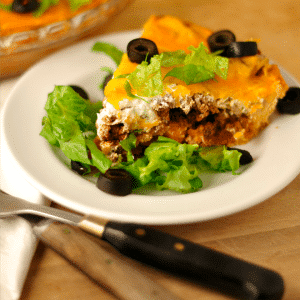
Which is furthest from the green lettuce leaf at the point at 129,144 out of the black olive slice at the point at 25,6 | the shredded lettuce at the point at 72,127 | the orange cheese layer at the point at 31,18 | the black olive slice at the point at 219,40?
the black olive slice at the point at 25,6

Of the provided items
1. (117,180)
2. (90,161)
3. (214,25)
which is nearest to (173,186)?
(117,180)

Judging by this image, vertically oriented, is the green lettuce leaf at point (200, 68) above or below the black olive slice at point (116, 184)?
above

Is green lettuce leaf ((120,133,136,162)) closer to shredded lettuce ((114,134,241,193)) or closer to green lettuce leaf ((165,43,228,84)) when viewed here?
shredded lettuce ((114,134,241,193))

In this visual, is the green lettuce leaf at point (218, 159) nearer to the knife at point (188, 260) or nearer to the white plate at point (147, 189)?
the white plate at point (147, 189)

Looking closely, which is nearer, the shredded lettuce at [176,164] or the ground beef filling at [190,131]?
the shredded lettuce at [176,164]

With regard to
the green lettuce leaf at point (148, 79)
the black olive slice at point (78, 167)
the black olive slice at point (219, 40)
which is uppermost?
the black olive slice at point (219, 40)

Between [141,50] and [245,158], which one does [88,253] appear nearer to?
[245,158]

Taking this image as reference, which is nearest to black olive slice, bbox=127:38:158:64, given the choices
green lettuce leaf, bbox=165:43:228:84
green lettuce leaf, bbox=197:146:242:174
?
green lettuce leaf, bbox=165:43:228:84
